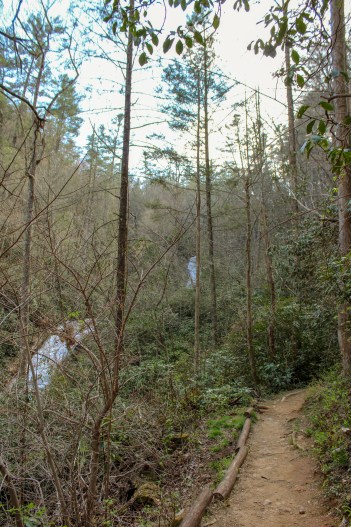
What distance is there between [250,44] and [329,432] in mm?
4690

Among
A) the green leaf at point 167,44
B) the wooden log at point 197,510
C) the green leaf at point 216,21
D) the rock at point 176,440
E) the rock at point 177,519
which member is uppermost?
the green leaf at point 216,21

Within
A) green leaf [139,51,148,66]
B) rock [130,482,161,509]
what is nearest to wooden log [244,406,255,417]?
rock [130,482,161,509]

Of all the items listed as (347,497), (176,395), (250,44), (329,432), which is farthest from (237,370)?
(250,44)

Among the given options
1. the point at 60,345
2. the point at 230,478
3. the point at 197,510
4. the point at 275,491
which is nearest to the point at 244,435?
the point at 230,478

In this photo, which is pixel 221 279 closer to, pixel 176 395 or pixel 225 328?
pixel 225 328

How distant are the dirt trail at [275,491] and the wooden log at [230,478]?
82 mm

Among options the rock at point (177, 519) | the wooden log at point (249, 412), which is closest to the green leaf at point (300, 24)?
the rock at point (177, 519)

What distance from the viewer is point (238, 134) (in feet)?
41.4

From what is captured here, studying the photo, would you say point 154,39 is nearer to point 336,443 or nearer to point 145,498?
point 336,443

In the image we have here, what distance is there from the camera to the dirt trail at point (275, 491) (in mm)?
4012

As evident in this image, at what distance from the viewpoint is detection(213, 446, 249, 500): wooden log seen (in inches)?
179

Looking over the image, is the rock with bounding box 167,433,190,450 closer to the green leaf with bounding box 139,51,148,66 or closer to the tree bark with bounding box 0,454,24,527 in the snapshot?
the tree bark with bounding box 0,454,24,527

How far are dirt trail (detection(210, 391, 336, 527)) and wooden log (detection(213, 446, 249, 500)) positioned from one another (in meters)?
0.08

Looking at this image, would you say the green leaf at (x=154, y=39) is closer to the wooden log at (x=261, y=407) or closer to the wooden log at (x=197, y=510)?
the wooden log at (x=197, y=510)
